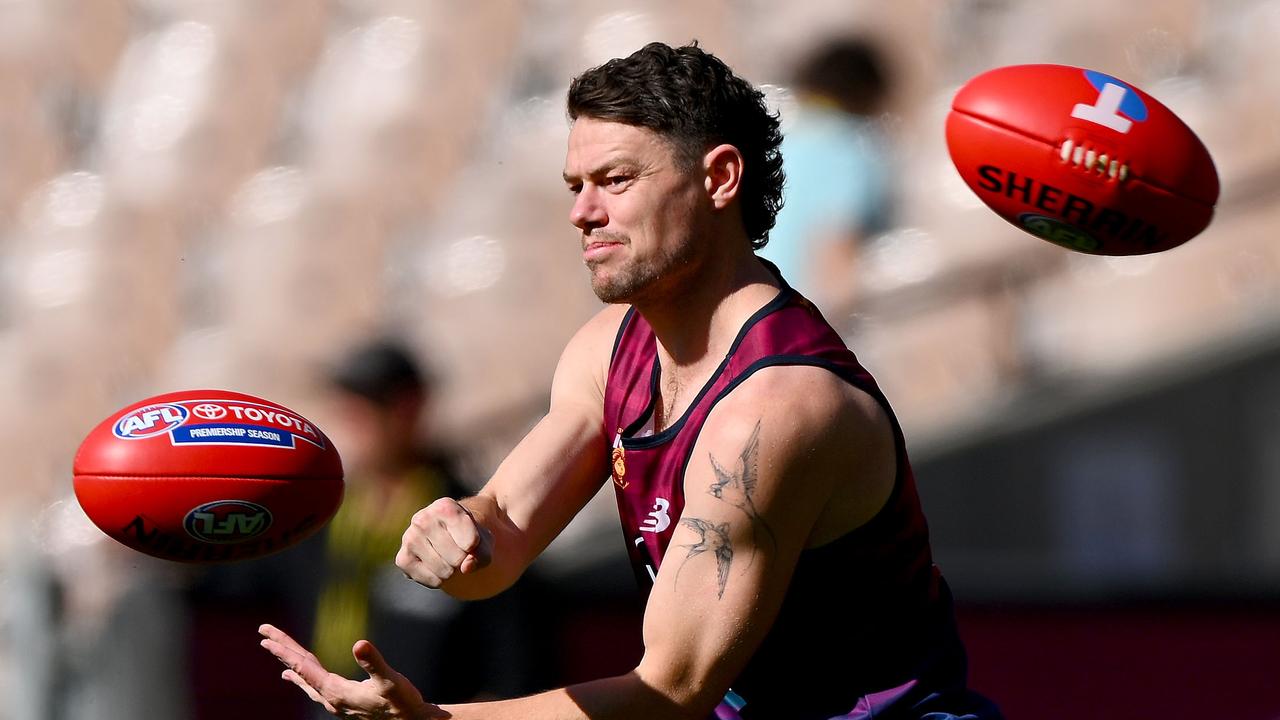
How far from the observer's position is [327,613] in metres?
A: 4.79

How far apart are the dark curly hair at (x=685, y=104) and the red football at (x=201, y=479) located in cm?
91

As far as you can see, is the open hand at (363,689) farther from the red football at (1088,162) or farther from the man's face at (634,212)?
the red football at (1088,162)

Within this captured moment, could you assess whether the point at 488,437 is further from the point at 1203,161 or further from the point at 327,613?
the point at 1203,161

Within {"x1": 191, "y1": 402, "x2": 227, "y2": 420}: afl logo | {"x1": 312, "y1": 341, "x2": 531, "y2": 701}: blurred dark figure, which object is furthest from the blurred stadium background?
{"x1": 191, "y1": 402, "x2": 227, "y2": 420}: afl logo

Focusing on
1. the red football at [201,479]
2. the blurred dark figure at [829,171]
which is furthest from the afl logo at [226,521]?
the blurred dark figure at [829,171]

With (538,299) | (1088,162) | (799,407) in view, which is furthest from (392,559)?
(538,299)

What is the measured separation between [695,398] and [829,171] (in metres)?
2.34

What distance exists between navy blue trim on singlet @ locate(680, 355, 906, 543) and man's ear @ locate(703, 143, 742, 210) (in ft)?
1.12

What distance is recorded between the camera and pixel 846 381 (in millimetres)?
2971

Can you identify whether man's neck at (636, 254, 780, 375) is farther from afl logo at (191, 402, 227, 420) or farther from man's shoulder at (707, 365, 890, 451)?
afl logo at (191, 402, 227, 420)

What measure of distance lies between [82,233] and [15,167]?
91 centimetres

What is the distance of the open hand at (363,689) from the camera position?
2670mm

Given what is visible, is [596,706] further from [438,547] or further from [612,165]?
[612,165]

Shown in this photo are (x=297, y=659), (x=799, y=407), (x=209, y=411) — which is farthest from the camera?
(x=209, y=411)
